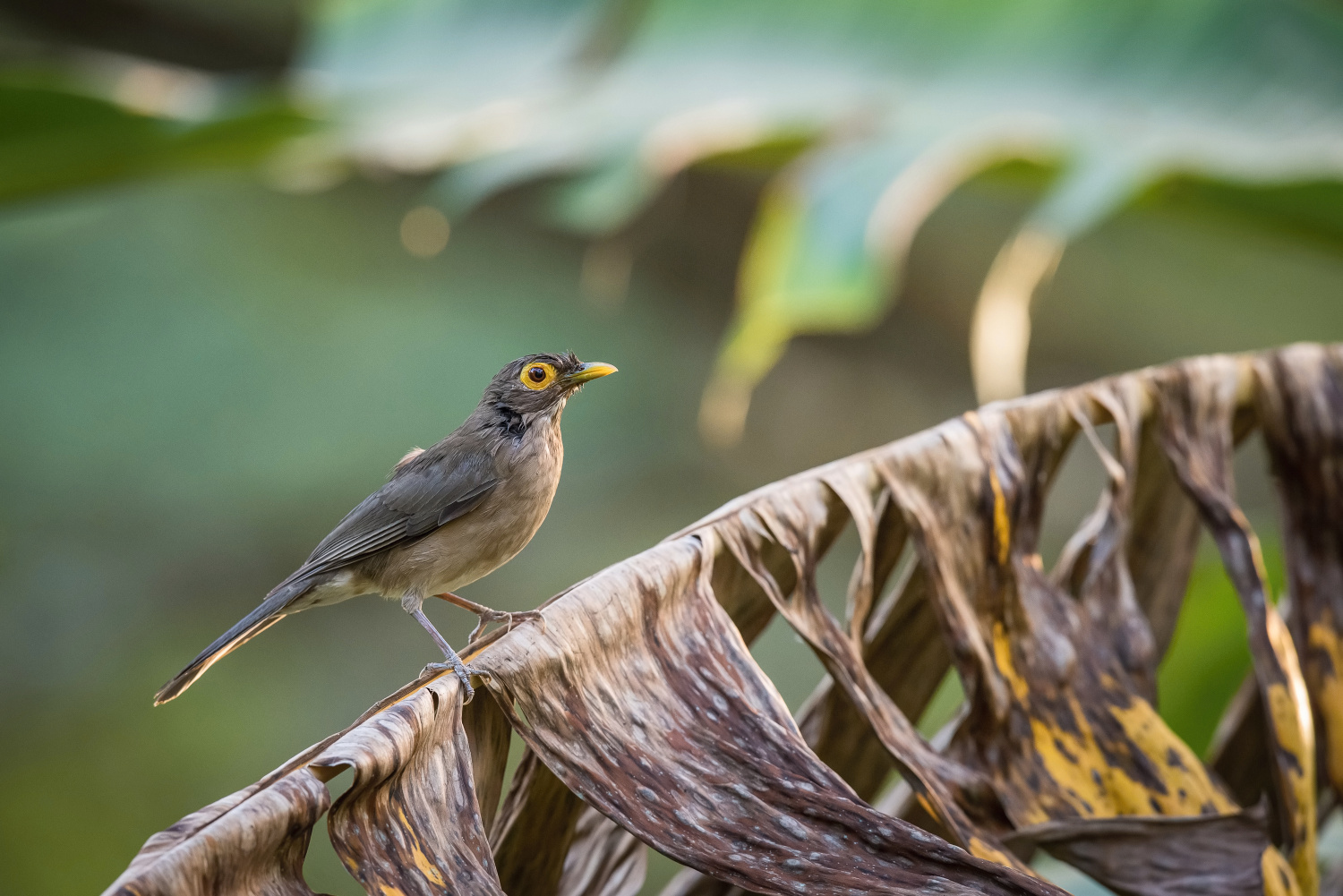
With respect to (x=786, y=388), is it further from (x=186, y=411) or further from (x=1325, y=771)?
(x=1325, y=771)

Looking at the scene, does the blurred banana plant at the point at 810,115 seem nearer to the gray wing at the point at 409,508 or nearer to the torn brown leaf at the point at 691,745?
the gray wing at the point at 409,508

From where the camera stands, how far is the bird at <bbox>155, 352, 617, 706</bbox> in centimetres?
258

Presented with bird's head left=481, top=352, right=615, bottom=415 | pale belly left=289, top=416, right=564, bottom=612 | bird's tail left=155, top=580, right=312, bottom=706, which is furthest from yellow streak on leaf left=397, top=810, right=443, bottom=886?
bird's head left=481, top=352, right=615, bottom=415

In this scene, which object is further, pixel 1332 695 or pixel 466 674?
pixel 1332 695

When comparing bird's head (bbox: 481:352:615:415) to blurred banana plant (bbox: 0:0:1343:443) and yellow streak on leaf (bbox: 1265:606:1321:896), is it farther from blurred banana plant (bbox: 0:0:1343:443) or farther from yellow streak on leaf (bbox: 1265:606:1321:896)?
yellow streak on leaf (bbox: 1265:606:1321:896)

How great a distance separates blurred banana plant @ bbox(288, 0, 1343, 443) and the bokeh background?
9.69 feet

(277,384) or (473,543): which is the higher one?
(277,384)

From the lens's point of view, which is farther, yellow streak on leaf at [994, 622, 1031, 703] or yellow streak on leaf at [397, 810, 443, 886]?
yellow streak on leaf at [994, 622, 1031, 703]

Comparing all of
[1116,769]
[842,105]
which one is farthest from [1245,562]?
[842,105]

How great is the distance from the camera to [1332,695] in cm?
213

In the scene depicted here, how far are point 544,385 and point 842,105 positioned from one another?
58.4 inches

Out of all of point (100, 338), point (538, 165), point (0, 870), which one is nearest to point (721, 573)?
point (538, 165)

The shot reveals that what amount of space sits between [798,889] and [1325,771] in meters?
1.43

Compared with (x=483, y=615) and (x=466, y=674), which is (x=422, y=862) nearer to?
(x=466, y=674)
